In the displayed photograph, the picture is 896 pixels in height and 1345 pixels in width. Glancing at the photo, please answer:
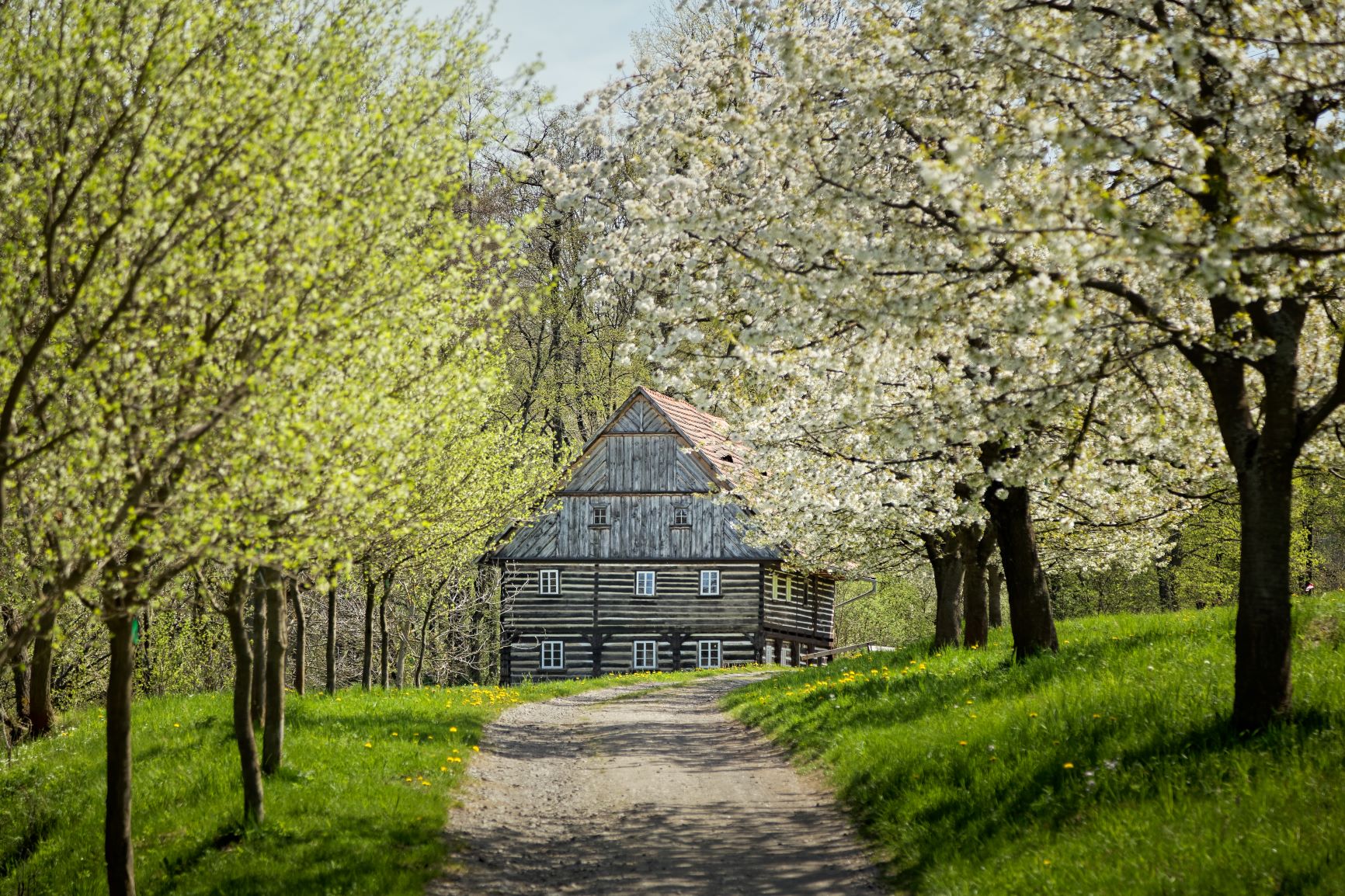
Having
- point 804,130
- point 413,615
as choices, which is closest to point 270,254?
point 804,130

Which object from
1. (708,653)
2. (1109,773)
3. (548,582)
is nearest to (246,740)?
(1109,773)

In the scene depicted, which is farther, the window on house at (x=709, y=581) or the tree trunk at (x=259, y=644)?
the window on house at (x=709, y=581)

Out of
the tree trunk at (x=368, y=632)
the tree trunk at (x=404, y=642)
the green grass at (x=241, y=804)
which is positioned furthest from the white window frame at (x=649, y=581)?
the green grass at (x=241, y=804)

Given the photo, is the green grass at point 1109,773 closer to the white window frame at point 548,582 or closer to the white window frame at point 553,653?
the white window frame at point 548,582

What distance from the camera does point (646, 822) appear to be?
11250mm

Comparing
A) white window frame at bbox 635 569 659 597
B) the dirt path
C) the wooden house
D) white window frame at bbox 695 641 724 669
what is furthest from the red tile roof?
the dirt path

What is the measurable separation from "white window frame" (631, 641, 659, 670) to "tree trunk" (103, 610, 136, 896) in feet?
119

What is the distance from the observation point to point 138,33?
22.5ft

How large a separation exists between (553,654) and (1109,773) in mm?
37245

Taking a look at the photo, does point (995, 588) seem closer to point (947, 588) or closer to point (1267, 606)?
point (947, 588)

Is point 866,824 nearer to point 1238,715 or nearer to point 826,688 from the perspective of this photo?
point 1238,715

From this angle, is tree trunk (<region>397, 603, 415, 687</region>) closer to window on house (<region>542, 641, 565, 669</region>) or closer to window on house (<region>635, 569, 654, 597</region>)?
window on house (<region>542, 641, 565, 669</region>)

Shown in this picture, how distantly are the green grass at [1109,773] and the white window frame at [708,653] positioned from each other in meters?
29.7

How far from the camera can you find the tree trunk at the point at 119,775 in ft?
26.8
